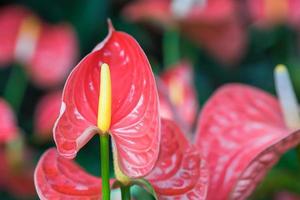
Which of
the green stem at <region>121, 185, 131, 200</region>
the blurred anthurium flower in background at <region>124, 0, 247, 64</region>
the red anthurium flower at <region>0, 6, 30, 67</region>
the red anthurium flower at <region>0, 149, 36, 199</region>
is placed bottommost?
the red anthurium flower at <region>0, 149, 36, 199</region>

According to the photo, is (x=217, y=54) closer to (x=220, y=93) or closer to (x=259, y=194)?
(x=259, y=194)

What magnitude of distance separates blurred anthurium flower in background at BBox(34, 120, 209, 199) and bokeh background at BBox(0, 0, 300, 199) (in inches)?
21.5

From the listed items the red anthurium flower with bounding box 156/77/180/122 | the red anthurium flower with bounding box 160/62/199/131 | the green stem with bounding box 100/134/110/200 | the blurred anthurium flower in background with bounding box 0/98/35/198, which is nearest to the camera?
the green stem with bounding box 100/134/110/200

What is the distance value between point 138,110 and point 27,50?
0.76 m

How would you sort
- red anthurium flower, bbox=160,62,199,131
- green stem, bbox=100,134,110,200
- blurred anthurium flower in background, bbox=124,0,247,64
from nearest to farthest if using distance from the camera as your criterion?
green stem, bbox=100,134,110,200, red anthurium flower, bbox=160,62,199,131, blurred anthurium flower in background, bbox=124,0,247,64

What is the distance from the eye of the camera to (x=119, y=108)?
1.55 ft

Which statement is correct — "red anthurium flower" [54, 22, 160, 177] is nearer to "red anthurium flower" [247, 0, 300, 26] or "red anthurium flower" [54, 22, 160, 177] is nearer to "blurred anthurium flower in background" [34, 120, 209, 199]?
"blurred anthurium flower in background" [34, 120, 209, 199]

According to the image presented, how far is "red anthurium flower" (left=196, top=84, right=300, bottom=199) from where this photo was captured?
1.66 feet

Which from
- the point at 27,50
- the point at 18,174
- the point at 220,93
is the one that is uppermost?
the point at 220,93

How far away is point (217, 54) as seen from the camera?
4.36ft

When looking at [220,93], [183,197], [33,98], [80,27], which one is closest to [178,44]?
[80,27]

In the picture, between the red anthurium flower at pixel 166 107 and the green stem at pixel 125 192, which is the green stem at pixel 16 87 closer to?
the red anthurium flower at pixel 166 107

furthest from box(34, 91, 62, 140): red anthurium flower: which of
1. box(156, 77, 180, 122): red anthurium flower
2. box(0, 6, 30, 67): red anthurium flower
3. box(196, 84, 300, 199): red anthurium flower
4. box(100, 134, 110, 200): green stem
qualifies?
box(100, 134, 110, 200): green stem

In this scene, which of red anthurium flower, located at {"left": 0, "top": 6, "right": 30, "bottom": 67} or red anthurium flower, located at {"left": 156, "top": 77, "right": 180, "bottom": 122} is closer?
red anthurium flower, located at {"left": 156, "top": 77, "right": 180, "bottom": 122}
